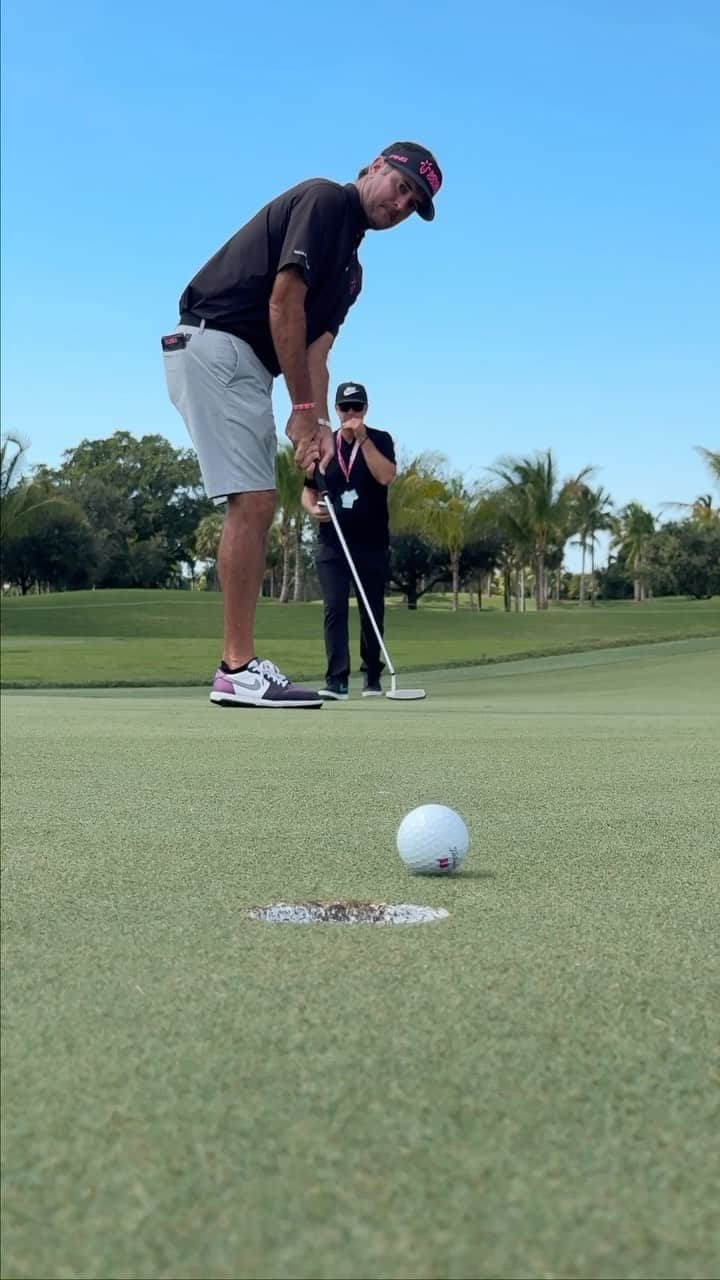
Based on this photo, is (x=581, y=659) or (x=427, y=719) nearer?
(x=427, y=719)

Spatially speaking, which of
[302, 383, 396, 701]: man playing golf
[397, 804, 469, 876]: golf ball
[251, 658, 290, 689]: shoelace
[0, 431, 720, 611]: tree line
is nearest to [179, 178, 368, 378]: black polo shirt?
[251, 658, 290, 689]: shoelace

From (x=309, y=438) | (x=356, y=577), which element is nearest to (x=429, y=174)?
(x=309, y=438)

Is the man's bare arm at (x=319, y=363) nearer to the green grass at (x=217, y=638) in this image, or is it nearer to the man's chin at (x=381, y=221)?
the man's chin at (x=381, y=221)

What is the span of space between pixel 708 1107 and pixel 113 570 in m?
75.4

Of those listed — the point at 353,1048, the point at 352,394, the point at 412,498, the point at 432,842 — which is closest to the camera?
the point at 353,1048

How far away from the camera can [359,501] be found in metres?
8.80

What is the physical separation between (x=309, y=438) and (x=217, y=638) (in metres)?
22.5

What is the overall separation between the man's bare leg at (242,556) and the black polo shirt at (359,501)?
9.33 feet

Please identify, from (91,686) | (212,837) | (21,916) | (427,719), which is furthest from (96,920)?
(91,686)

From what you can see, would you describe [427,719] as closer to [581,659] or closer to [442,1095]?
[442,1095]

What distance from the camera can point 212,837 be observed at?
3.20 metres

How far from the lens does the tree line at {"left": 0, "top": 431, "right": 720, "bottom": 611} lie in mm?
58438

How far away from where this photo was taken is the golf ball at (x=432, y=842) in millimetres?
2766

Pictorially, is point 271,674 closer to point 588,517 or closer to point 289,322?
point 289,322
